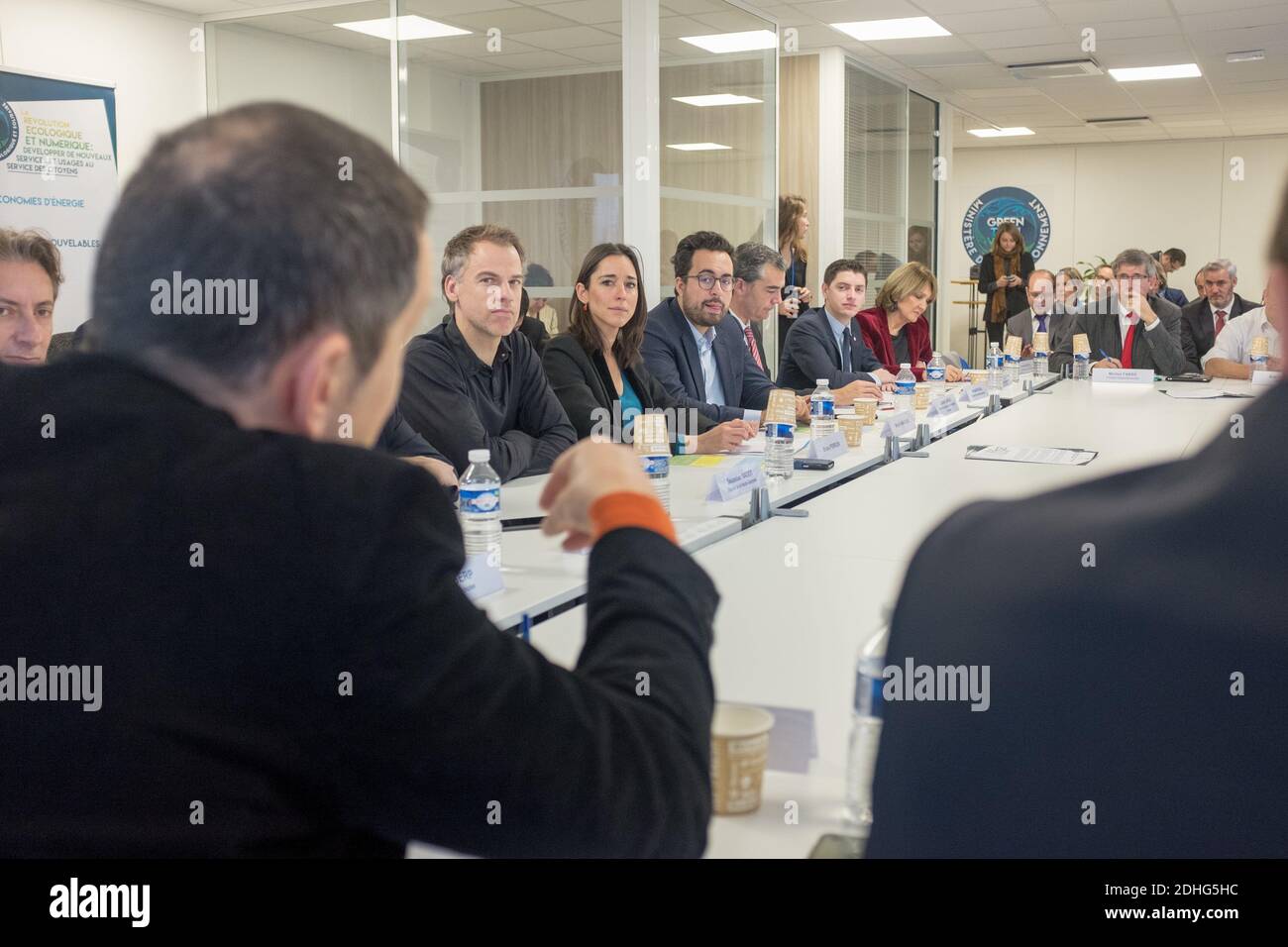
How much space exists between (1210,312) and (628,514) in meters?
7.52

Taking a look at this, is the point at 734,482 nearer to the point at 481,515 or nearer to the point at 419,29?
the point at 481,515

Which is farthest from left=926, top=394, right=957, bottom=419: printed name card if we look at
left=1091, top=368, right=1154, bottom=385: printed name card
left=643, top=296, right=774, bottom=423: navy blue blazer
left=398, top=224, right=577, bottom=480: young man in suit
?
left=1091, top=368, right=1154, bottom=385: printed name card

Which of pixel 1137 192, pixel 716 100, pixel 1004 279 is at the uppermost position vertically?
pixel 1137 192

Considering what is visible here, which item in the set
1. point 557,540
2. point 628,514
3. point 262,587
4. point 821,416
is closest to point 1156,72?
point 821,416

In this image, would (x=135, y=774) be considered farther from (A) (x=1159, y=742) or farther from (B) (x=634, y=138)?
(B) (x=634, y=138)

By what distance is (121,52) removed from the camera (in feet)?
19.4

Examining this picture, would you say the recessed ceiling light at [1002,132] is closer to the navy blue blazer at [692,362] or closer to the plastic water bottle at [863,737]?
A: the navy blue blazer at [692,362]

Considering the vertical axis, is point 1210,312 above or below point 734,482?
above

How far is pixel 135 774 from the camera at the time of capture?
2.35ft

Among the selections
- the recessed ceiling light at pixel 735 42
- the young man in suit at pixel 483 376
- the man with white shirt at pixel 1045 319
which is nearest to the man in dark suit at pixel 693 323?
the young man in suit at pixel 483 376

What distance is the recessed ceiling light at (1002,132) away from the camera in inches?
482
